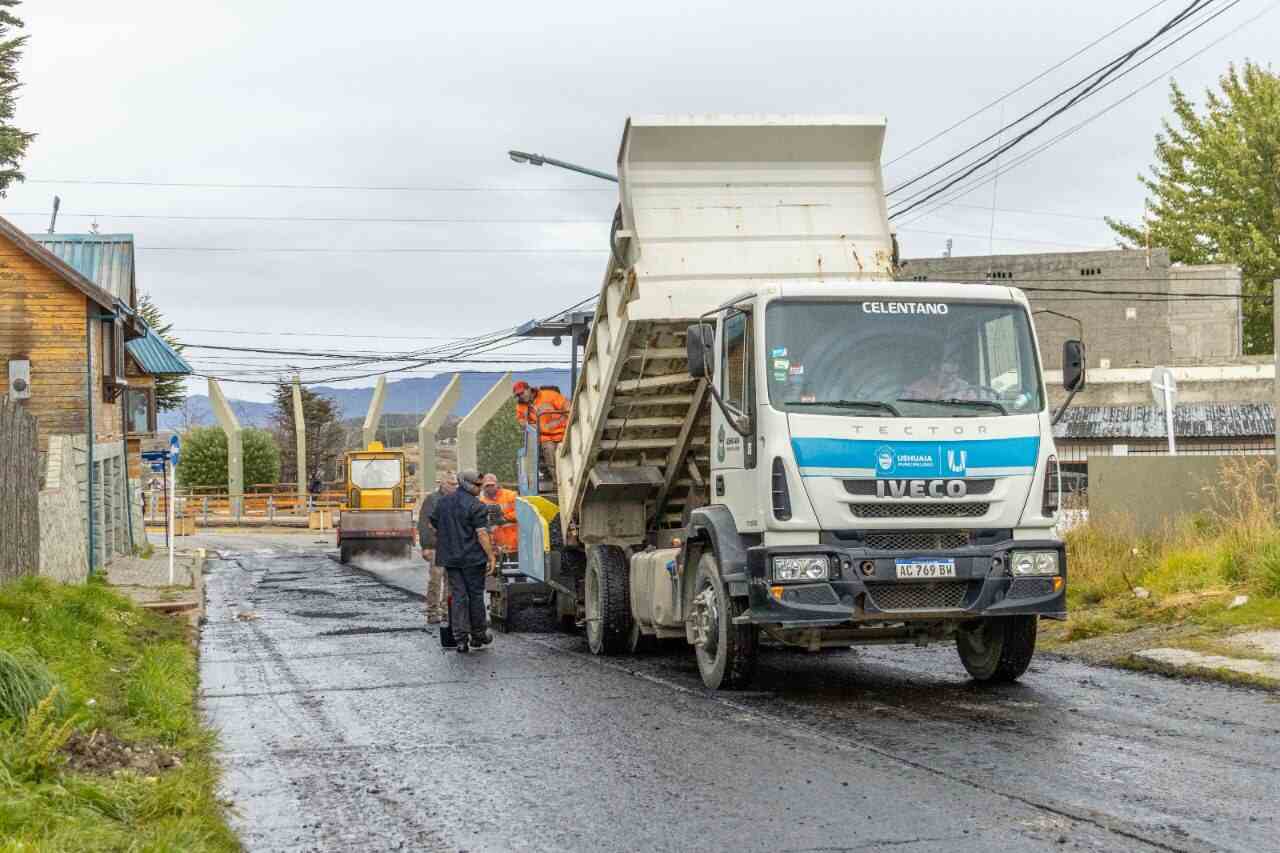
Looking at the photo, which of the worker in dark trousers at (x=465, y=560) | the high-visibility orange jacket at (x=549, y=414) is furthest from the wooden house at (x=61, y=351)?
the worker in dark trousers at (x=465, y=560)

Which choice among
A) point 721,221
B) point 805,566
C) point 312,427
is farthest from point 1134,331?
point 312,427

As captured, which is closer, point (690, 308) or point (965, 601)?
point (965, 601)

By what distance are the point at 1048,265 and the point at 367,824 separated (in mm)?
53015

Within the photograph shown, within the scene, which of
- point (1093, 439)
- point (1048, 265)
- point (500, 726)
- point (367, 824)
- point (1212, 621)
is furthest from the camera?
point (1048, 265)

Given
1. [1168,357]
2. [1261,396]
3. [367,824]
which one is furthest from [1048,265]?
[367,824]

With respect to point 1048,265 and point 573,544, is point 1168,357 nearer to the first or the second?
point 1048,265

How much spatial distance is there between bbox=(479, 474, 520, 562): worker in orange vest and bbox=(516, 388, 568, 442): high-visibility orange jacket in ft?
4.42

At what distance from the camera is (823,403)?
32.0ft

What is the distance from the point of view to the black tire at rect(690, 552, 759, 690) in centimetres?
1020

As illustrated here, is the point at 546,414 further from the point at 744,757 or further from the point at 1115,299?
the point at 1115,299

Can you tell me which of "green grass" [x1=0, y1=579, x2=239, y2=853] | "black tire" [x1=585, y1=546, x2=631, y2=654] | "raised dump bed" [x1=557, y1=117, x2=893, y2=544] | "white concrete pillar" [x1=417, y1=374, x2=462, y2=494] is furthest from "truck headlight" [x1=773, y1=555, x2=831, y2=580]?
"white concrete pillar" [x1=417, y1=374, x2=462, y2=494]

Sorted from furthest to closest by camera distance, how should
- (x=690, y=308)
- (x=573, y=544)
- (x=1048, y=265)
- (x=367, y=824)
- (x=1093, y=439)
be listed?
1. (x=1048, y=265)
2. (x=1093, y=439)
3. (x=573, y=544)
4. (x=690, y=308)
5. (x=367, y=824)

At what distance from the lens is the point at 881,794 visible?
672 centimetres

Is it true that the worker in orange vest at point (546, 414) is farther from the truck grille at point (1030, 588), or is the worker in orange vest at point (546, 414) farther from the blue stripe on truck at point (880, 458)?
the truck grille at point (1030, 588)
